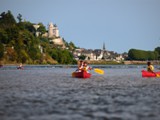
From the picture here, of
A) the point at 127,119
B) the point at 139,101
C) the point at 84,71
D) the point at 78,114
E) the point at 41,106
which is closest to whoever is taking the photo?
the point at 127,119

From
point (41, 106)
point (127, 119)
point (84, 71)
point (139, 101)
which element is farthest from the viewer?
point (84, 71)

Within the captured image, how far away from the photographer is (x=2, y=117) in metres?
22.1

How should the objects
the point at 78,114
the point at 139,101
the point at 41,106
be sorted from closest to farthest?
1. the point at 78,114
2. the point at 41,106
3. the point at 139,101

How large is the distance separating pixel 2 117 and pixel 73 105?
243 inches

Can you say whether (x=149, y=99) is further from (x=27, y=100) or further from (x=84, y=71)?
(x=84, y=71)

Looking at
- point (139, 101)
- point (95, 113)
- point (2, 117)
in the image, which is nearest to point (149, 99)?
point (139, 101)

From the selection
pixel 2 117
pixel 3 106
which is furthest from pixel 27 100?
pixel 2 117

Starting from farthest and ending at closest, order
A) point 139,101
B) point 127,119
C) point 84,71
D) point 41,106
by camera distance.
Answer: point 84,71 < point 139,101 < point 41,106 < point 127,119

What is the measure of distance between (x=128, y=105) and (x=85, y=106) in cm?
299

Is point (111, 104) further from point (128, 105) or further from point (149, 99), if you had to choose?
point (149, 99)

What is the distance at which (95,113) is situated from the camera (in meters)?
23.3

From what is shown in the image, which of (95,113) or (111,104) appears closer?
(95,113)

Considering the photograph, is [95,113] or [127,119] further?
[95,113]

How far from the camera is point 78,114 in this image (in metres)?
23.0
